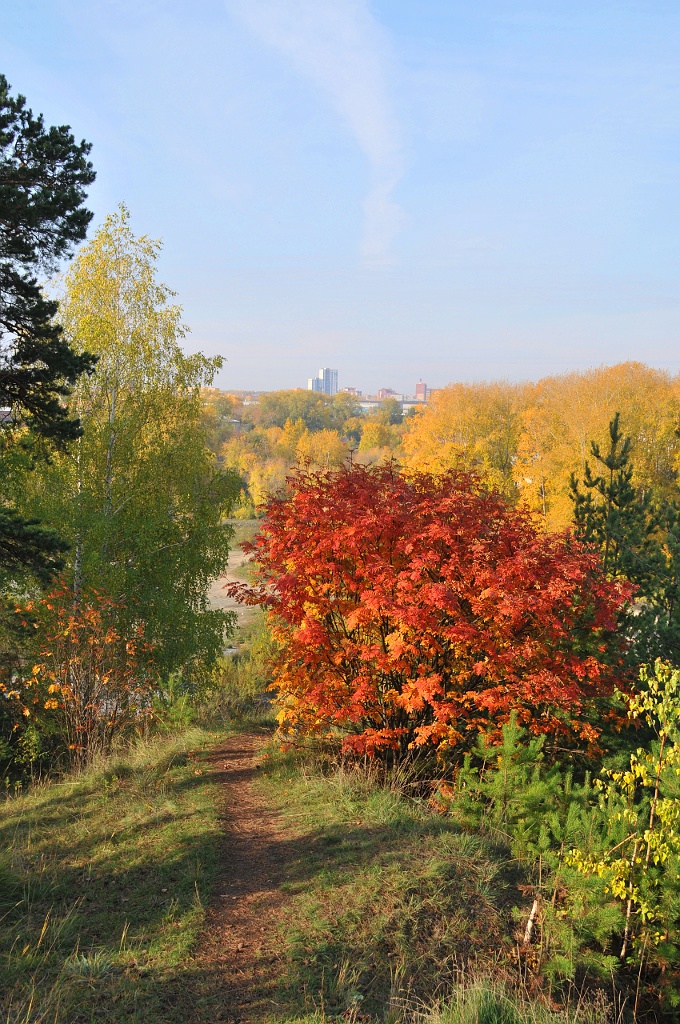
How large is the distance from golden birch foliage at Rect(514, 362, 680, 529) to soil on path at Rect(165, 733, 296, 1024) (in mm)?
26537

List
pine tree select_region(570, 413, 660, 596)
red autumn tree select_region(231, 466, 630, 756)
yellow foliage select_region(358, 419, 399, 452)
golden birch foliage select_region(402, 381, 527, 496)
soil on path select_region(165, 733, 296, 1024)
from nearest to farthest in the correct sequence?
soil on path select_region(165, 733, 296, 1024), red autumn tree select_region(231, 466, 630, 756), pine tree select_region(570, 413, 660, 596), golden birch foliage select_region(402, 381, 527, 496), yellow foliage select_region(358, 419, 399, 452)

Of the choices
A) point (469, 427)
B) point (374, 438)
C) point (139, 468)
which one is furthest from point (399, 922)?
point (374, 438)

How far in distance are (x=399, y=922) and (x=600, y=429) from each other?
3036 centimetres

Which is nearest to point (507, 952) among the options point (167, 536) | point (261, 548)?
point (261, 548)

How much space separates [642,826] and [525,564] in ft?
6.96

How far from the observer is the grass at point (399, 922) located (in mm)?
3848

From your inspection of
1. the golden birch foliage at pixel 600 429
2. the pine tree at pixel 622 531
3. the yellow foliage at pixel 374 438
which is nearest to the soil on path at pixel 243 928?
the pine tree at pixel 622 531

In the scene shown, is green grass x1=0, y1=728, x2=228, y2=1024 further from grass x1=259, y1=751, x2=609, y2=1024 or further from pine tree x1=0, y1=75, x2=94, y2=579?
pine tree x1=0, y1=75, x2=94, y2=579

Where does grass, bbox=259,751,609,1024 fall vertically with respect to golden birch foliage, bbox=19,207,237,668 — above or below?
below

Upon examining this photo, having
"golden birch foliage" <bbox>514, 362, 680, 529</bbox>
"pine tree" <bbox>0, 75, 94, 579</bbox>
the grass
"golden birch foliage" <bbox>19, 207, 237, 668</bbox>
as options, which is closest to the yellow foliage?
"golden birch foliage" <bbox>514, 362, 680, 529</bbox>

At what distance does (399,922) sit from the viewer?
4461 mm

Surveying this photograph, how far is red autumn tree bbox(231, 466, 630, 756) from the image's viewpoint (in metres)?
6.01

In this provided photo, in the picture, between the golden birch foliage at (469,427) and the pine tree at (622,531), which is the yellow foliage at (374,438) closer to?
the golden birch foliage at (469,427)

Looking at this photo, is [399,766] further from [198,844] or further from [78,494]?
[78,494]
